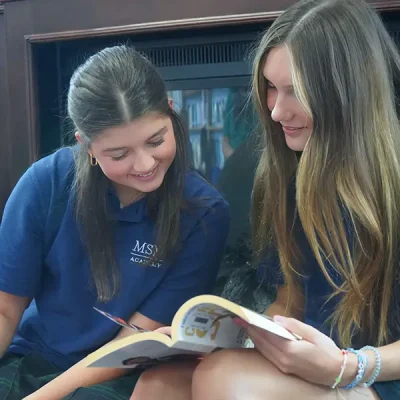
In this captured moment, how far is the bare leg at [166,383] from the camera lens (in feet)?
2.69

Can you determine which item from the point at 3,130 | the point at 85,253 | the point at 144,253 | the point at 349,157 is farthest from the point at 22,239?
the point at 3,130

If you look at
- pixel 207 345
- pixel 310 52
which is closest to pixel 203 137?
pixel 310 52

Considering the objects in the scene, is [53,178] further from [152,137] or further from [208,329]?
[208,329]

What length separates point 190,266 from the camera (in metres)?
1.04

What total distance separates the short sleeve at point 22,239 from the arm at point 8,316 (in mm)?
26

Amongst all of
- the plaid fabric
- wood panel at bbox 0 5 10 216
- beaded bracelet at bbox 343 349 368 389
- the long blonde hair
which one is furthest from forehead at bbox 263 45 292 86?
wood panel at bbox 0 5 10 216

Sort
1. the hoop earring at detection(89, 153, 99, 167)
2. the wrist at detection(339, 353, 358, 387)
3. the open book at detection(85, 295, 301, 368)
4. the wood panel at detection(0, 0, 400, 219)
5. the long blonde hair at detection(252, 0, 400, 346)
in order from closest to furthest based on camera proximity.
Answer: the open book at detection(85, 295, 301, 368), the wrist at detection(339, 353, 358, 387), the long blonde hair at detection(252, 0, 400, 346), the hoop earring at detection(89, 153, 99, 167), the wood panel at detection(0, 0, 400, 219)

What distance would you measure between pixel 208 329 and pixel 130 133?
347 mm

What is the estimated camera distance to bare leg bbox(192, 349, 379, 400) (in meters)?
0.73

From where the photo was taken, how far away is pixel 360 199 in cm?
88

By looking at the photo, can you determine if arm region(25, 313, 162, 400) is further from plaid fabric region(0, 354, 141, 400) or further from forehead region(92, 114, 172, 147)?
forehead region(92, 114, 172, 147)

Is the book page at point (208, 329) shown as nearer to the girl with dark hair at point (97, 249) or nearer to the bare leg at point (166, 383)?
the bare leg at point (166, 383)

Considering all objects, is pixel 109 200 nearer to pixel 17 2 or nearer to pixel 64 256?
pixel 64 256

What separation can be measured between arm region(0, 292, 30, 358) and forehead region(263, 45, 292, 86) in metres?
0.61
